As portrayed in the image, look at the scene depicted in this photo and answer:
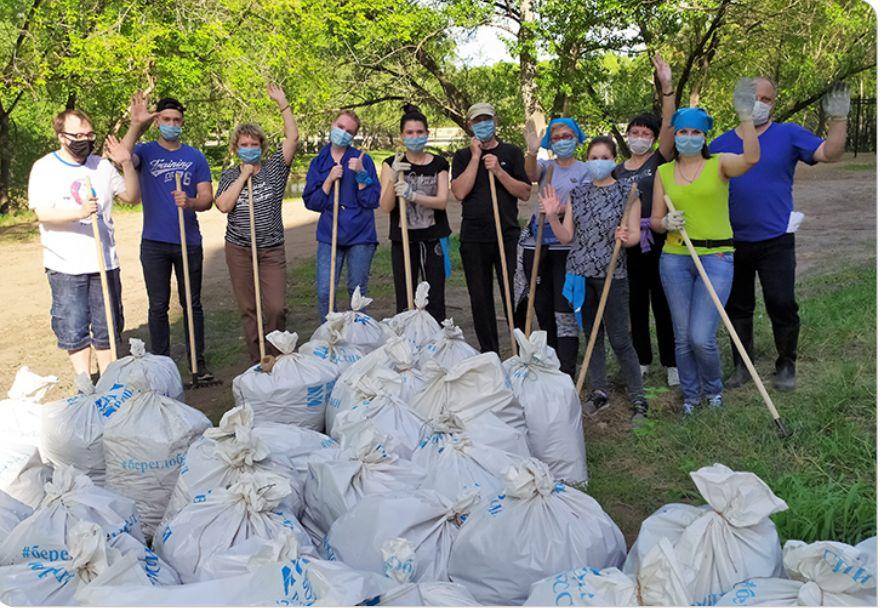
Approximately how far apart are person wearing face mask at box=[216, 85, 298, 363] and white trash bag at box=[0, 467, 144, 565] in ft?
8.34

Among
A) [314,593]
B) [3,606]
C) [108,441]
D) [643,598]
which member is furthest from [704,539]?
[108,441]

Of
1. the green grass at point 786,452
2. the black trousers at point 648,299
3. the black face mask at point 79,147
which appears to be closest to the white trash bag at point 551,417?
the green grass at point 786,452

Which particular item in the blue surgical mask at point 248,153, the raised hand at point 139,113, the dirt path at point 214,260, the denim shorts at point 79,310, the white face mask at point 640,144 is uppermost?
the raised hand at point 139,113

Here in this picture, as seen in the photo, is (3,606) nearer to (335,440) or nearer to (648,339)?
(335,440)

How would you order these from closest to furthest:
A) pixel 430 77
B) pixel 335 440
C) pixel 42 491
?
pixel 42 491 < pixel 335 440 < pixel 430 77

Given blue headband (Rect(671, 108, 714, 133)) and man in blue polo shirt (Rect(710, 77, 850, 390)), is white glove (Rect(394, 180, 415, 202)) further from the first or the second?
man in blue polo shirt (Rect(710, 77, 850, 390))

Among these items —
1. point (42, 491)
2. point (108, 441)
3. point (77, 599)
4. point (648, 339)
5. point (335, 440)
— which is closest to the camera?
point (77, 599)

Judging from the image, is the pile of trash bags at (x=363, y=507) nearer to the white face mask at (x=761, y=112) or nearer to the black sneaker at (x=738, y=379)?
the black sneaker at (x=738, y=379)

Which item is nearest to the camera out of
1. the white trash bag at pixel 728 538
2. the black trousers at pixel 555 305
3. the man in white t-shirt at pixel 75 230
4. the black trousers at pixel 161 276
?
the white trash bag at pixel 728 538

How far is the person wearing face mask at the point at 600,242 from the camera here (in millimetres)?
4277

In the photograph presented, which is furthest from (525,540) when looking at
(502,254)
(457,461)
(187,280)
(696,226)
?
(187,280)

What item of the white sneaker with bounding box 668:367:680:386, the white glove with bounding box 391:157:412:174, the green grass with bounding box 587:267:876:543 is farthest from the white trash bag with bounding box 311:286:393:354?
the white sneaker with bounding box 668:367:680:386

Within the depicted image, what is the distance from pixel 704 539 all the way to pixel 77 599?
154 centimetres

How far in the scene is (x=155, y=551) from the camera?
2.66 meters
